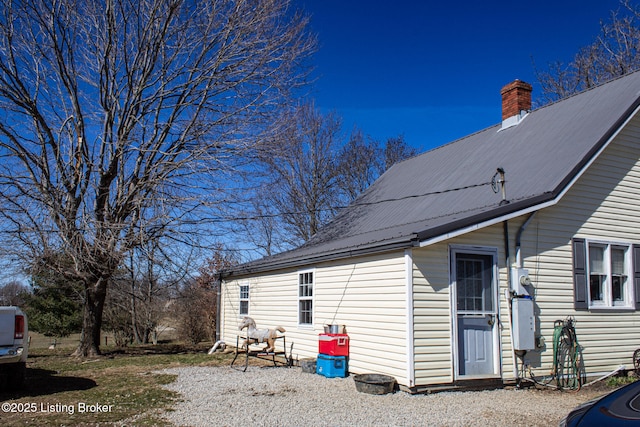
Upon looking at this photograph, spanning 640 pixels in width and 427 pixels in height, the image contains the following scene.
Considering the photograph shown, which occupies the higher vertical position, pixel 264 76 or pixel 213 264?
pixel 264 76

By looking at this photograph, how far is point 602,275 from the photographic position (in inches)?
430

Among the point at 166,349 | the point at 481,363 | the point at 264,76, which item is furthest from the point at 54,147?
the point at 481,363

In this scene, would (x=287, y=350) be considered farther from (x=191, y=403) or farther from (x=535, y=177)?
(x=535, y=177)

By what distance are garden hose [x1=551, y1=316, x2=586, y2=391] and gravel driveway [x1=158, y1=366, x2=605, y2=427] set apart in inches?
12.4

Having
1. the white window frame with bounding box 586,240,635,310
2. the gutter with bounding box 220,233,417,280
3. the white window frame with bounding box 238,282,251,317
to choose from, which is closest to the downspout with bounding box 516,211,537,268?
the white window frame with bounding box 586,240,635,310

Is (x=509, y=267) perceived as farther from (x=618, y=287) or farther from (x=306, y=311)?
(x=306, y=311)

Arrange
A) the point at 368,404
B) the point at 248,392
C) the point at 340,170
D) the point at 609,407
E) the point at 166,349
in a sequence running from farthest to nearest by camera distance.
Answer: the point at 340,170 → the point at 166,349 → the point at 248,392 → the point at 368,404 → the point at 609,407

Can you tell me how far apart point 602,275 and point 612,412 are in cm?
847

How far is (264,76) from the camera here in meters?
14.8

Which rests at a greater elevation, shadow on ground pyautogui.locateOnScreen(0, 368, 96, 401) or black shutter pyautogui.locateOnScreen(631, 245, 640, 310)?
black shutter pyautogui.locateOnScreen(631, 245, 640, 310)

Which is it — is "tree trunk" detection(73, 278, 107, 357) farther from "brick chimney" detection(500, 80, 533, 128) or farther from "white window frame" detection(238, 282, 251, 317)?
"brick chimney" detection(500, 80, 533, 128)

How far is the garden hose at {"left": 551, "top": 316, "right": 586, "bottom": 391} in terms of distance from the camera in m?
9.73

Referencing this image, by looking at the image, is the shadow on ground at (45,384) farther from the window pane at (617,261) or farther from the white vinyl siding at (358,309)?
the window pane at (617,261)

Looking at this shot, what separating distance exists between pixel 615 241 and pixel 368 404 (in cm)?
659
